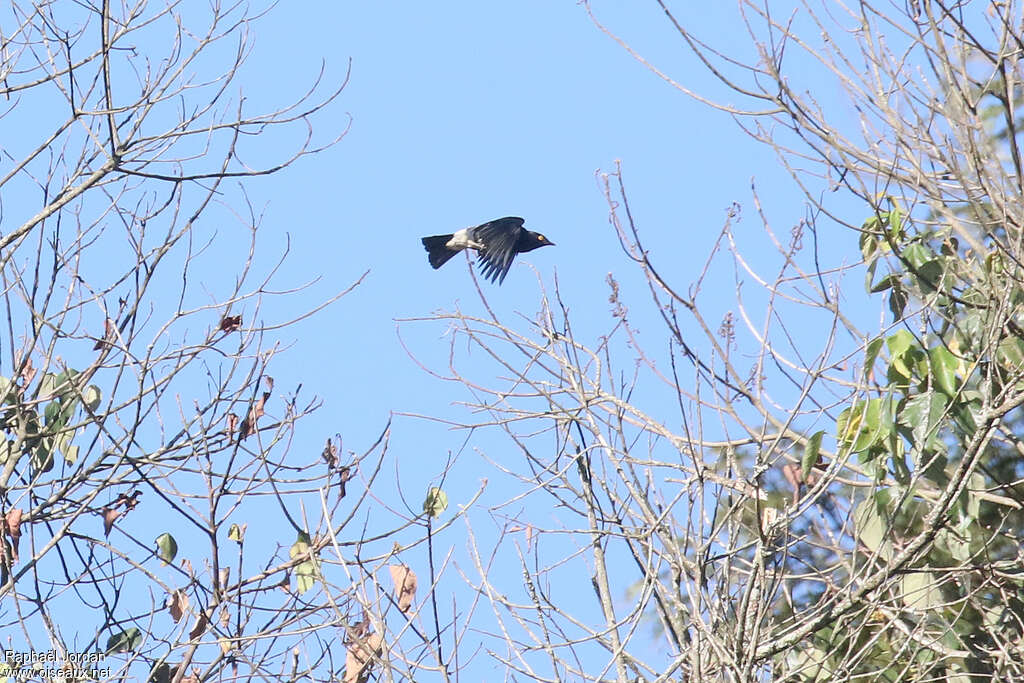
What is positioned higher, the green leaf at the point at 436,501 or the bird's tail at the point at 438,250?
the bird's tail at the point at 438,250

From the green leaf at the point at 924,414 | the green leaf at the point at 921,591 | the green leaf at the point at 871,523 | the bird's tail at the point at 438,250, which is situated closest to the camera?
the green leaf at the point at 924,414

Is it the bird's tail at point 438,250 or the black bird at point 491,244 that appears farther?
the bird's tail at point 438,250

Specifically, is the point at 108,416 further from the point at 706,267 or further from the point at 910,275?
the point at 910,275

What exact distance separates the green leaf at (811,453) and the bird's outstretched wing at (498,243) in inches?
154

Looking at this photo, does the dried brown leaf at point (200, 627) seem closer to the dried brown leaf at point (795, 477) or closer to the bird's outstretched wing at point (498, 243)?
the dried brown leaf at point (795, 477)

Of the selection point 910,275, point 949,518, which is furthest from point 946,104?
point 949,518

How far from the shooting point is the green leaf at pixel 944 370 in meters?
3.88

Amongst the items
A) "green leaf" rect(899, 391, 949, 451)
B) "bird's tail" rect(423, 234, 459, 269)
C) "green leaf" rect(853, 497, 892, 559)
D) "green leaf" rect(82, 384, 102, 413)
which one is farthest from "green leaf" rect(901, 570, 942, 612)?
"bird's tail" rect(423, 234, 459, 269)

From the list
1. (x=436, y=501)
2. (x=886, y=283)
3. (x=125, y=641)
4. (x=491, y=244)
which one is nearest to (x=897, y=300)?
(x=886, y=283)

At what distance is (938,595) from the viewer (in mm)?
4152

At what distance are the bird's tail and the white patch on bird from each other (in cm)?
4

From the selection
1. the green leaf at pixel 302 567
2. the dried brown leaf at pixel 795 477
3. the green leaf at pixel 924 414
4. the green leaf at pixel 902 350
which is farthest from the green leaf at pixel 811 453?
the green leaf at pixel 302 567

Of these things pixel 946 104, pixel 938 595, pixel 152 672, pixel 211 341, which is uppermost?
pixel 211 341

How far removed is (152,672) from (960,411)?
2400 millimetres
